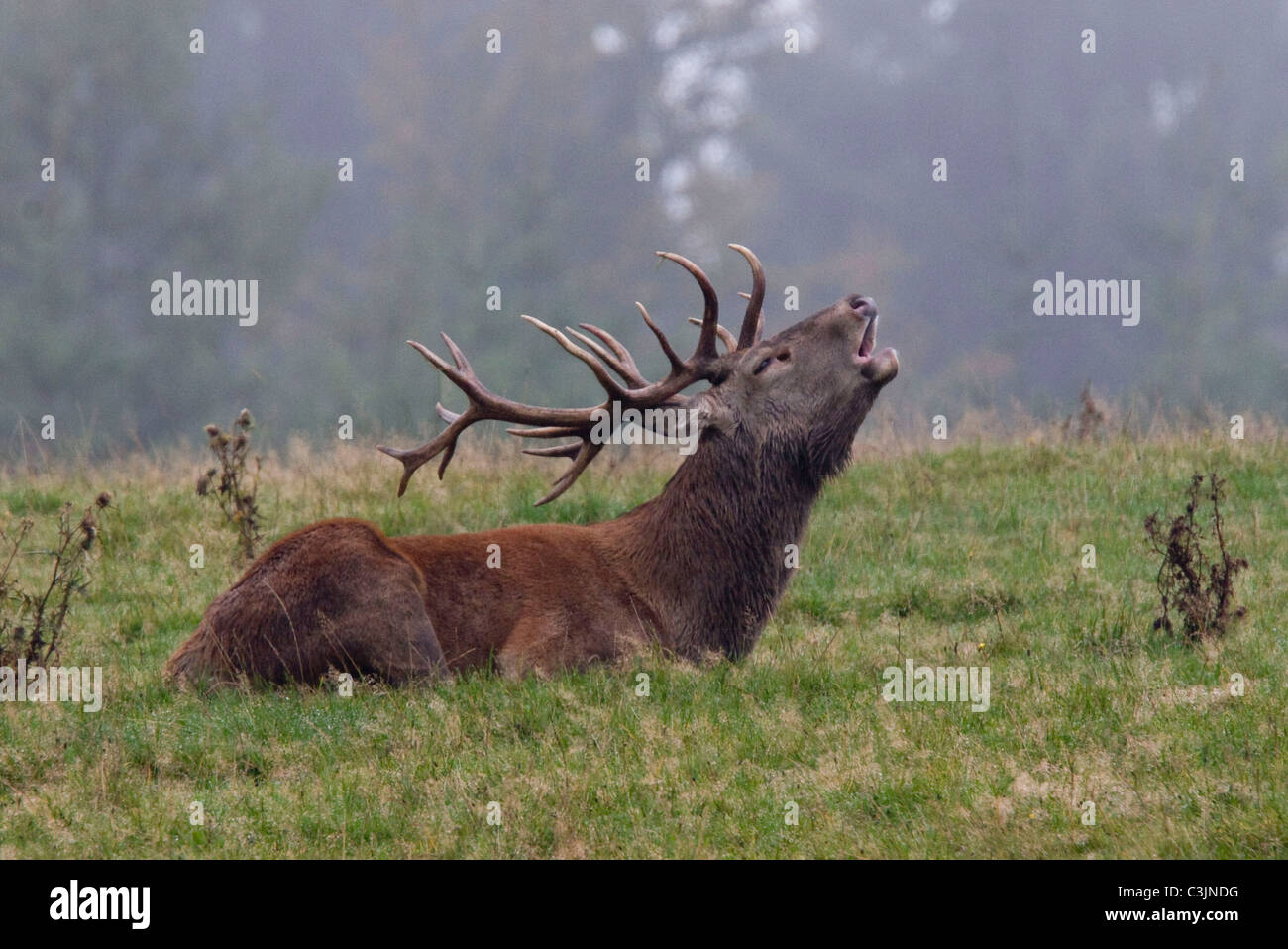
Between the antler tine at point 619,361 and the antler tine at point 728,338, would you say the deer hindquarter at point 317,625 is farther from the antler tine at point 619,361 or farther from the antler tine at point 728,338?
the antler tine at point 728,338

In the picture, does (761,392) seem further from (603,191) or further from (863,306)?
(603,191)

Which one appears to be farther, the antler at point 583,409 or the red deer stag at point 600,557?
the antler at point 583,409

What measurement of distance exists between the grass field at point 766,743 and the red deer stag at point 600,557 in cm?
21

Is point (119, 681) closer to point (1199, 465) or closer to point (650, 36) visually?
point (1199, 465)

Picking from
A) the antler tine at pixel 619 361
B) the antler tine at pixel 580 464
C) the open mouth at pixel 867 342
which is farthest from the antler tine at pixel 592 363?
the open mouth at pixel 867 342

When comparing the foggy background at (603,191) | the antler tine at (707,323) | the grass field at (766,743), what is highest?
the foggy background at (603,191)

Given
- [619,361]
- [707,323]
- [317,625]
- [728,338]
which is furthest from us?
[728,338]

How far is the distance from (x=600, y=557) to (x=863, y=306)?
1672 mm

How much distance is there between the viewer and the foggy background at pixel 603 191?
3625 centimetres

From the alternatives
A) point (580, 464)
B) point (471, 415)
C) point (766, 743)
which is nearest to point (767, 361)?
point (580, 464)

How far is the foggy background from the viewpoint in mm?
36250

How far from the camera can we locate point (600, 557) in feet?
23.9

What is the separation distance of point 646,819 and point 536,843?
1.19ft

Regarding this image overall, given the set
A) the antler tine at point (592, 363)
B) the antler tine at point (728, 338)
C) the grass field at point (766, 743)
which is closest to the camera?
the grass field at point (766, 743)
